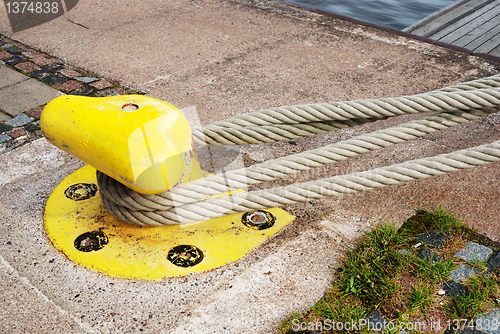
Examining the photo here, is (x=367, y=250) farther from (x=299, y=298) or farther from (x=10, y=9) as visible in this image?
(x=10, y=9)

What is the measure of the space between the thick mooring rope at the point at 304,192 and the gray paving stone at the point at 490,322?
0.53 metres

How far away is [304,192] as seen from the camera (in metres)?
1.72

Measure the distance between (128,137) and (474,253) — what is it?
4.29ft

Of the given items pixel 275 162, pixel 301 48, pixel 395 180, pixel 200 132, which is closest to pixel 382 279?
pixel 395 180

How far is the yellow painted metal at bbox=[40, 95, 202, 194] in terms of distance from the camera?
1504 millimetres

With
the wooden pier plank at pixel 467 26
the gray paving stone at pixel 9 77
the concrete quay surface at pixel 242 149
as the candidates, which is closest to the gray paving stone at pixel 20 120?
the concrete quay surface at pixel 242 149

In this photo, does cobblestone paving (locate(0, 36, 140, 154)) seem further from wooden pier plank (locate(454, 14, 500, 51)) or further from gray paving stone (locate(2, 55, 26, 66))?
wooden pier plank (locate(454, 14, 500, 51))

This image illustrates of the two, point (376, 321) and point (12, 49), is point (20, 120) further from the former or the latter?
point (376, 321)

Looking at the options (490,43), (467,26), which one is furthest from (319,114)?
(467,26)

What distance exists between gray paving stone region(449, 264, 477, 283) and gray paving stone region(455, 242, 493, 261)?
0.04 metres

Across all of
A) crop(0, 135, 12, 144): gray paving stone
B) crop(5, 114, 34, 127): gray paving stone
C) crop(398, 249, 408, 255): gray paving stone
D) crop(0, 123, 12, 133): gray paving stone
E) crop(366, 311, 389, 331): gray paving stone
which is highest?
crop(398, 249, 408, 255): gray paving stone

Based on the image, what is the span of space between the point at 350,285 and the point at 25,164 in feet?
5.19

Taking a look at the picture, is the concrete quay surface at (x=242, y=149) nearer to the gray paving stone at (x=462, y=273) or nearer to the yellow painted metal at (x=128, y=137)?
the gray paving stone at (x=462, y=273)

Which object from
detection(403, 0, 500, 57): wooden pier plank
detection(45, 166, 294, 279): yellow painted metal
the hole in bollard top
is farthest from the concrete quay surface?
detection(403, 0, 500, 57): wooden pier plank
